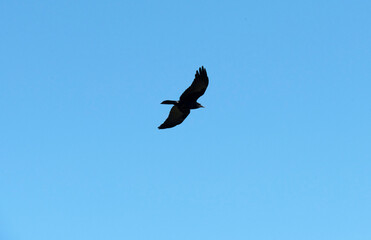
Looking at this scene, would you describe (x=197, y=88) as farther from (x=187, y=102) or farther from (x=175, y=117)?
(x=175, y=117)

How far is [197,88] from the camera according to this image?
3853cm

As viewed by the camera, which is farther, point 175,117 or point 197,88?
point 175,117

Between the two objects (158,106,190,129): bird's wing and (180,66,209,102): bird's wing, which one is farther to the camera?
(158,106,190,129): bird's wing

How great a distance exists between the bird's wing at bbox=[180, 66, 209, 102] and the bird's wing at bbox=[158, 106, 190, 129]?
1.15 m

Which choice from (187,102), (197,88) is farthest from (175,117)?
(197,88)

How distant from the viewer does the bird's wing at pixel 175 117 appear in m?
40.6

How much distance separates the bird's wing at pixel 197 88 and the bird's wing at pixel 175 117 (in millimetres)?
1150

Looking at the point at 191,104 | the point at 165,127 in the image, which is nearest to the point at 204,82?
the point at 191,104

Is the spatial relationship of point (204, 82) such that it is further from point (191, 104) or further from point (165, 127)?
point (165, 127)

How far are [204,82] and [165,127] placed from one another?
16.2 feet

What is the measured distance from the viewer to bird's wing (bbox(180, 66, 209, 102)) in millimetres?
37875

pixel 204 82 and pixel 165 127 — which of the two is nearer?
pixel 204 82

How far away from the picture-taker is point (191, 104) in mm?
39969

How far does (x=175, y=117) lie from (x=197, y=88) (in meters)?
3.35
